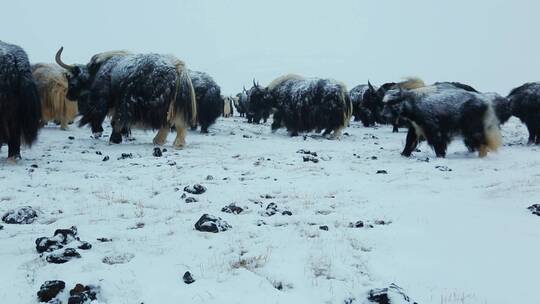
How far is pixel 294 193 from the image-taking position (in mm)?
6543

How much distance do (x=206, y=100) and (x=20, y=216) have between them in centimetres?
1033

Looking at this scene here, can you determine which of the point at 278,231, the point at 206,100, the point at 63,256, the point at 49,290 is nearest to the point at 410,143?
the point at 206,100

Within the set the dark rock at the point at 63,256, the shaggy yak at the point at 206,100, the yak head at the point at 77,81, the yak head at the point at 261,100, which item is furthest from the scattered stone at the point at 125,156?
the yak head at the point at 261,100

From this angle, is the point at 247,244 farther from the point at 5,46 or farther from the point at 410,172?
the point at 5,46

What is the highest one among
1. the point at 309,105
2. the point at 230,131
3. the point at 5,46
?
the point at 5,46

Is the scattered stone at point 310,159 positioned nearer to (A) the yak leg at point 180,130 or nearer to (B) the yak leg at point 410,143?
(B) the yak leg at point 410,143

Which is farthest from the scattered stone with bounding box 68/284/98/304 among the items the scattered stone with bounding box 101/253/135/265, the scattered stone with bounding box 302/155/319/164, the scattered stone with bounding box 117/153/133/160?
the scattered stone with bounding box 302/155/319/164

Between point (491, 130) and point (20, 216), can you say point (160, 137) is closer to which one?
point (20, 216)

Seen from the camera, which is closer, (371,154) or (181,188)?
(181,188)

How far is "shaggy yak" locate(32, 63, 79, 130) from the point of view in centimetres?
1291

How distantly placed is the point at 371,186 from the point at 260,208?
2.19 metres

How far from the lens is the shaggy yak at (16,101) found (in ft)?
25.8

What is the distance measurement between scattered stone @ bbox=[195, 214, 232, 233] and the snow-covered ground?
80 millimetres

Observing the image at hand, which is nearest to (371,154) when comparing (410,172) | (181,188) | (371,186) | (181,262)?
(410,172)
